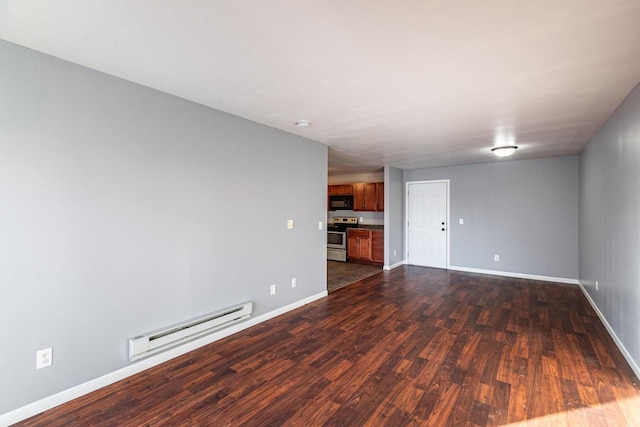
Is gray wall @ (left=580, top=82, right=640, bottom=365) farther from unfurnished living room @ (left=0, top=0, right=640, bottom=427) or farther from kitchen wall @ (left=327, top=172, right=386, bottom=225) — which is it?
kitchen wall @ (left=327, top=172, right=386, bottom=225)

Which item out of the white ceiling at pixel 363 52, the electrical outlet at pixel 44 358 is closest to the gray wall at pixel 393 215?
the white ceiling at pixel 363 52

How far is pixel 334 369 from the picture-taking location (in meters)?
2.61

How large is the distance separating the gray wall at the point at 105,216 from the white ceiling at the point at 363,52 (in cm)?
26

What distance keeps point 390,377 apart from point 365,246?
5.02 m

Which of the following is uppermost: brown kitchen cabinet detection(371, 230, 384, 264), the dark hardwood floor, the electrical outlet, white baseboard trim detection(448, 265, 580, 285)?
brown kitchen cabinet detection(371, 230, 384, 264)

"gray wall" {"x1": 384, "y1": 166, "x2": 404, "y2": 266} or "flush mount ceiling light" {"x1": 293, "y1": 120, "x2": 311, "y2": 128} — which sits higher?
"flush mount ceiling light" {"x1": 293, "y1": 120, "x2": 311, "y2": 128}

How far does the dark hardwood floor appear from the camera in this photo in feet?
6.64

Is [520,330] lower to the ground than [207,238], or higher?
lower

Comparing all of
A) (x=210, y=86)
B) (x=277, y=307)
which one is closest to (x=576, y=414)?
(x=277, y=307)

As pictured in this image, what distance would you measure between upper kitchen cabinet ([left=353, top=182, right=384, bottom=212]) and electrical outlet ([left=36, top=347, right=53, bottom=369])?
6.67 metres

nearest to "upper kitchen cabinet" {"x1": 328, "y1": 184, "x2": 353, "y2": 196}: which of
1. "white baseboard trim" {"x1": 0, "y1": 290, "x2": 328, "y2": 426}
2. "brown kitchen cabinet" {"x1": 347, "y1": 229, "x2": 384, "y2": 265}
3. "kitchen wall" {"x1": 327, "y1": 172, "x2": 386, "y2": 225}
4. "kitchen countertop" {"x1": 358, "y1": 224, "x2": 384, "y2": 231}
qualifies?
"kitchen wall" {"x1": 327, "y1": 172, "x2": 386, "y2": 225}

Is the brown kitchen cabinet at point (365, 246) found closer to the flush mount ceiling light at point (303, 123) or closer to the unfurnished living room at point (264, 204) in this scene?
the unfurnished living room at point (264, 204)

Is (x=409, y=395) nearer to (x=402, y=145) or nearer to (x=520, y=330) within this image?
(x=520, y=330)

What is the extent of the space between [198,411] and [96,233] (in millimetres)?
1526
